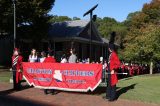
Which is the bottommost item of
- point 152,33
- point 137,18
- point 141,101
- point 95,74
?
point 141,101

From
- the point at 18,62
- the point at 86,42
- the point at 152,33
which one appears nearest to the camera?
the point at 18,62

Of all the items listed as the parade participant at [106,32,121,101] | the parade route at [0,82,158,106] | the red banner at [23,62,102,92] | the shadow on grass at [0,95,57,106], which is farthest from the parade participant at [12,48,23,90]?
the parade participant at [106,32,121,101]

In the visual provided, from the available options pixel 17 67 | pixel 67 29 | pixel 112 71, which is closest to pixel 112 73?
pixel 112 71

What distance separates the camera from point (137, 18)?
56781 mm

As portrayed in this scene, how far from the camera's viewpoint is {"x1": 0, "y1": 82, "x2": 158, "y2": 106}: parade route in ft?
39.2

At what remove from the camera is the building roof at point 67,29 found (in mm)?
41631

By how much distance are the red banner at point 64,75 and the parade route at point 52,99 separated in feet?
1.06

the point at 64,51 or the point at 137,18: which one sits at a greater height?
the point at 137,18

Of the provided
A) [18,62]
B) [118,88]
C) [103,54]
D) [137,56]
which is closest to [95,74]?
[118,88]

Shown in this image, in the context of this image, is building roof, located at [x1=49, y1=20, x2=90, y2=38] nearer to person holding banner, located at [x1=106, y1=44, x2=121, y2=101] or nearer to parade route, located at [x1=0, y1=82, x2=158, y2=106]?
parade route, located at [x1=0, y1=82, x2=158, y2=106]

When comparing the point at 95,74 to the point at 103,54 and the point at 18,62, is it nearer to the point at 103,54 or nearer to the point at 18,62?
the point at 18,62

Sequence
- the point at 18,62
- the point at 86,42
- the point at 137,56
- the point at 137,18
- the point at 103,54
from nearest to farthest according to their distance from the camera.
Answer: the point at 18,62 → the point at 137,56 → the point at 86,42 → the point at 103,54 → the point at 137,18

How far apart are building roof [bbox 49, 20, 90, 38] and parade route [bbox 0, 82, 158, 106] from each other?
2693 centimetres

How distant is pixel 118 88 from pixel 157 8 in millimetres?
45258
